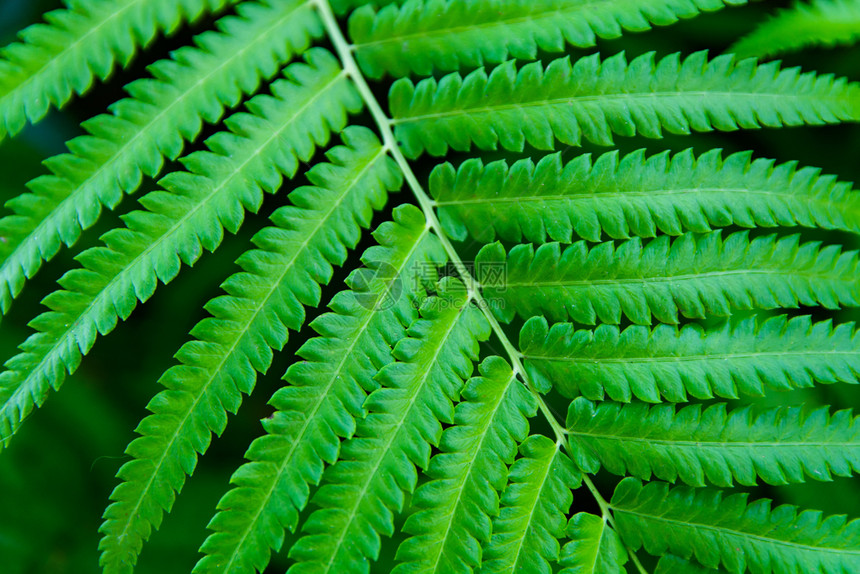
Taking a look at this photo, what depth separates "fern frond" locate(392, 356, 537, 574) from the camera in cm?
124

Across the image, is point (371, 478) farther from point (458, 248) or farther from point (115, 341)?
point (115, 341)

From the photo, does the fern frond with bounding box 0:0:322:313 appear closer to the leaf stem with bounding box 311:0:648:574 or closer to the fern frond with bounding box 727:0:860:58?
the leaf stem with bounding box 311:0:648:574

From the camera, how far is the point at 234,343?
1.31 metres

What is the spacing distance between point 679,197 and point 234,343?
1082mm

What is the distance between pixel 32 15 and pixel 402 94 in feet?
5.17

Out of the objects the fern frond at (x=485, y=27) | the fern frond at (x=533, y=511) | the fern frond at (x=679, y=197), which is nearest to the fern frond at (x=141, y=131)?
the fern frond at (x=485, y=27)

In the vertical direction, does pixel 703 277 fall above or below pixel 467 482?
above

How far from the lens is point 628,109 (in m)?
1.44

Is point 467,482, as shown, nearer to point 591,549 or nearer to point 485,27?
point 591,549

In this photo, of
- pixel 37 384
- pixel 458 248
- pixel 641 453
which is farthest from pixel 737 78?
pixel 37 384
